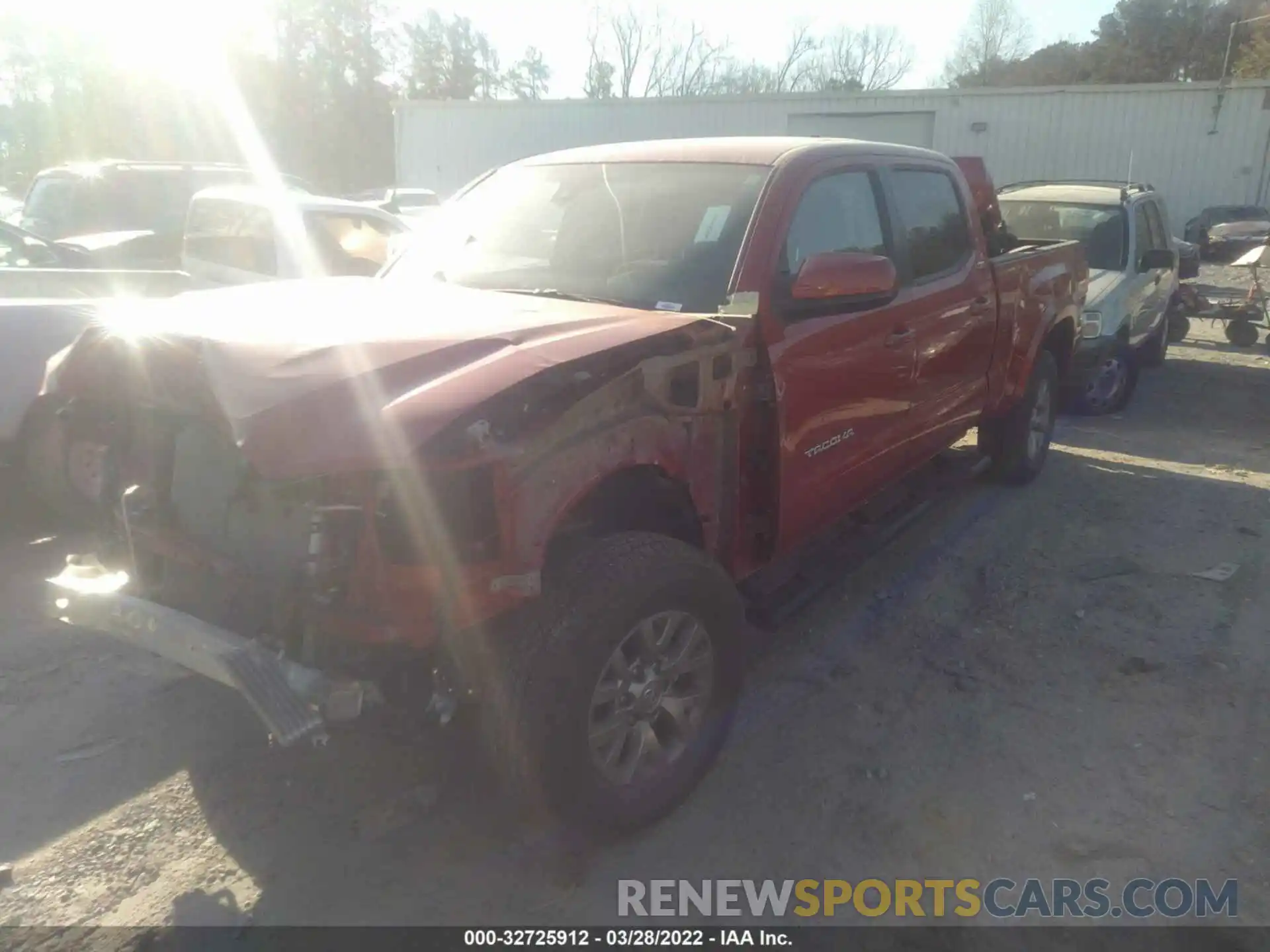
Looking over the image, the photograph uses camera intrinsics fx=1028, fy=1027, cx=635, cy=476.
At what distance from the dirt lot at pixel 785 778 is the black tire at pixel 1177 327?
802 cm

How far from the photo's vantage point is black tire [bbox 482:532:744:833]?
8.79 ft

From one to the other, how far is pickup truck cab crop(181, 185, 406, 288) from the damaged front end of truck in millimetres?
4503

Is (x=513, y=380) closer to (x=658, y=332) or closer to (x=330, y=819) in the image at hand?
(x=658, y=332)

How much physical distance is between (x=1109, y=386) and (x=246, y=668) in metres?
8.36

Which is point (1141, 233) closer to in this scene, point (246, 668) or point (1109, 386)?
point (1109, 386)

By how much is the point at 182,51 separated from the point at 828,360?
146ft

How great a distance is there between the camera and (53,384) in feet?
10.8

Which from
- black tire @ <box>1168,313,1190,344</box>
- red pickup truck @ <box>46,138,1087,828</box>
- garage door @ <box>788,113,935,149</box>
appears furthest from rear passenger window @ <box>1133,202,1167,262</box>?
garage door @ <box>788,113,935,149</box>

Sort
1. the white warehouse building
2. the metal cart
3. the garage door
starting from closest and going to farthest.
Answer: the metal cart < the white warehouse building < the garage door

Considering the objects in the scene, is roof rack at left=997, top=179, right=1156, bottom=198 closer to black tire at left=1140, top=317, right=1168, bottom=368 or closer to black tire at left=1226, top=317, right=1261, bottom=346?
black tire at left=1140, top=317, right=1168, bottom=368

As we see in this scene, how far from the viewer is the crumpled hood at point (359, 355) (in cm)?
243

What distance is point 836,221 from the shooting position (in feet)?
13.4

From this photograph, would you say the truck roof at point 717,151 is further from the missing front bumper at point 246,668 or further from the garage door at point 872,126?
the garage door at point 872,126

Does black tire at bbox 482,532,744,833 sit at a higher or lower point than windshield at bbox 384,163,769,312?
lower
